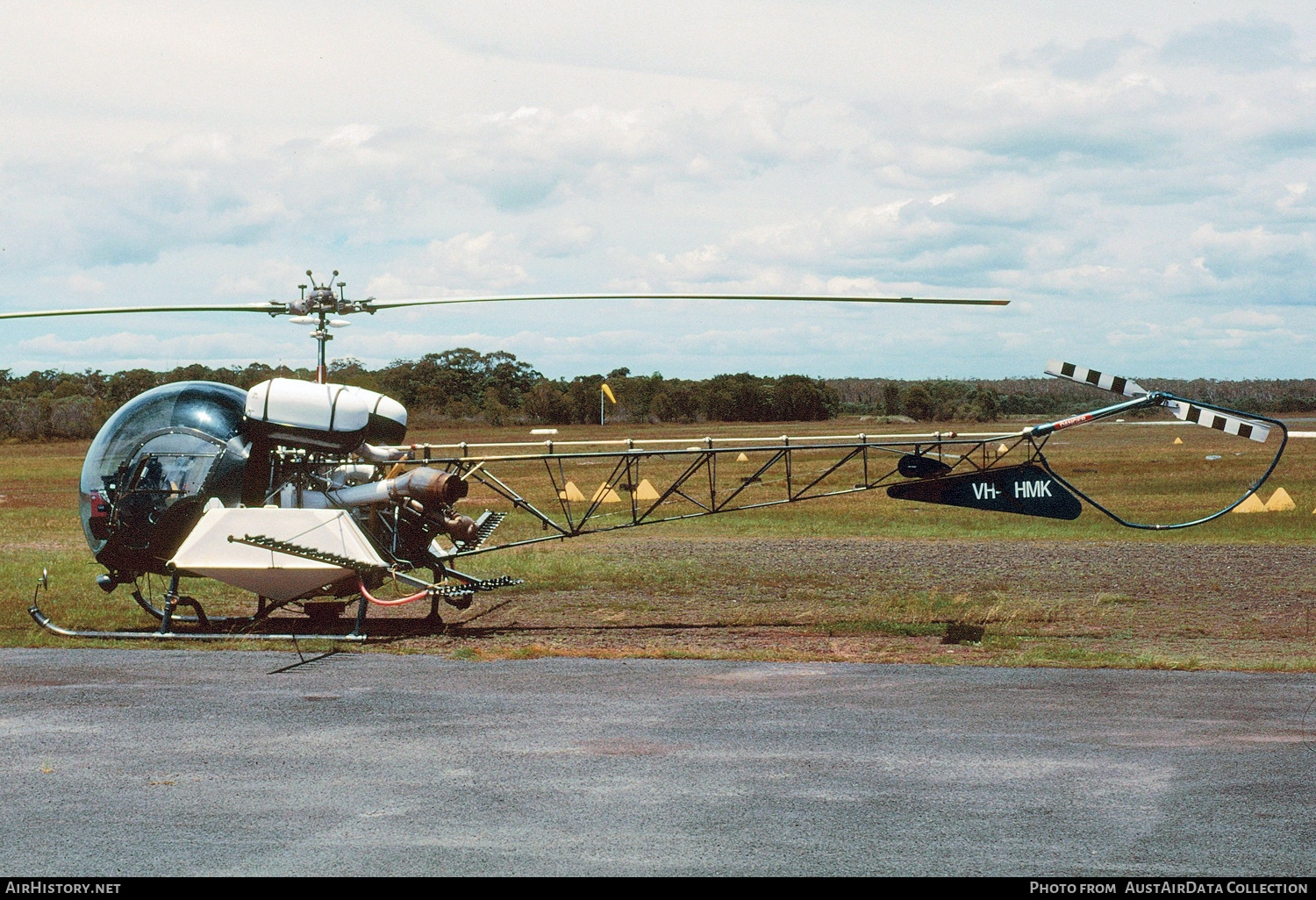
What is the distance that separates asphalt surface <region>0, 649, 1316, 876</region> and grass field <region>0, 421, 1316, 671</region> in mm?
1876

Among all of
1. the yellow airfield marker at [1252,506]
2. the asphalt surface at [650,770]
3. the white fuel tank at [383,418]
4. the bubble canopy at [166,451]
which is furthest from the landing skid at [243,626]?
the yellow airfield marker at [1252,506]

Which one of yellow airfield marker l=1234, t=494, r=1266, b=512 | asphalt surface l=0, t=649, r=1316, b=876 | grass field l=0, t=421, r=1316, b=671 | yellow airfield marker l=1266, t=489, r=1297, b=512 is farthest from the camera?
yellow airfield marker l=1266, t=489, r=1297, b=512

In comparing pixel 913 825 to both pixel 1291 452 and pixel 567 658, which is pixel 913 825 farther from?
pixel 1291 452

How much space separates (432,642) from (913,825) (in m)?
9.33

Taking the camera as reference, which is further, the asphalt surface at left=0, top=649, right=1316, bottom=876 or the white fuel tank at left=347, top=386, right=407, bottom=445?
the white fuel tank at left=347, top=386, right=407, bottom=445

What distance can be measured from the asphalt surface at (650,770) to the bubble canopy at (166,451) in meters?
2.54

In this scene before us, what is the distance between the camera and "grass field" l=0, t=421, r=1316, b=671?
51.7 feet

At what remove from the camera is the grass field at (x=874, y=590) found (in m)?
15.8

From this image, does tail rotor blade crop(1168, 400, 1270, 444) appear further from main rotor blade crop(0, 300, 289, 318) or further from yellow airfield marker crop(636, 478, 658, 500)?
yellow airfield marker crop(636, 478, 658, 500)

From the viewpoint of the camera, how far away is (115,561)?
1565 cm

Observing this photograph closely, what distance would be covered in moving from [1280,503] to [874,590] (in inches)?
881

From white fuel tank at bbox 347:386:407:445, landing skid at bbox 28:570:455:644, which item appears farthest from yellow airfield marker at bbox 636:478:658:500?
white fuel tank at bbox 347:386:407:445

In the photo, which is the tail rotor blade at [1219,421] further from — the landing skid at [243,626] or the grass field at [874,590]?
the landing skid at [243,626]

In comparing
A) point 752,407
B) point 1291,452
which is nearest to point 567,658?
point 1291,452
